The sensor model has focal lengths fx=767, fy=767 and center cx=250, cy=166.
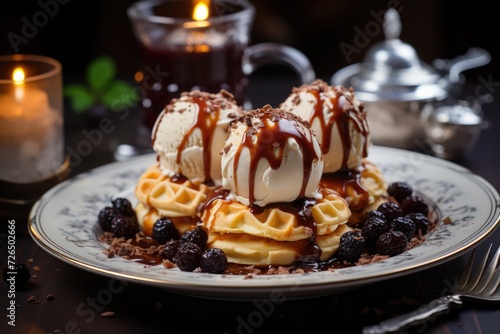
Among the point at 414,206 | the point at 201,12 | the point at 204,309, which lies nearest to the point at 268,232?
the point at 204,309

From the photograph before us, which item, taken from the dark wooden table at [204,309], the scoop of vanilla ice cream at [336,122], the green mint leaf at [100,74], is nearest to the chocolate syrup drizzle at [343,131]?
the scoop of vanilla ice cream at [336,122]

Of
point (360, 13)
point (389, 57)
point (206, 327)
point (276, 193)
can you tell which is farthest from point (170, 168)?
point (360, 13)

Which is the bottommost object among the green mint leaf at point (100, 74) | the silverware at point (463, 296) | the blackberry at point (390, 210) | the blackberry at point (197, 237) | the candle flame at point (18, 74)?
the green mint leaf at point (100, 74)

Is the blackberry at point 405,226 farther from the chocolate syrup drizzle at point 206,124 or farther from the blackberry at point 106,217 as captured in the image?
the blackberry at point 106,217

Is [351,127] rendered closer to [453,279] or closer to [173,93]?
[453,279]

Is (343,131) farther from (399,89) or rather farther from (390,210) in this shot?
(399,89)
